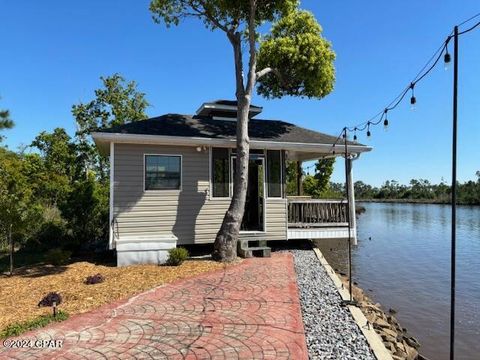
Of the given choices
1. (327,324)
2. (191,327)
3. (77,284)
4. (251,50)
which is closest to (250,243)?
(77,284)

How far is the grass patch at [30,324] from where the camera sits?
5.09m

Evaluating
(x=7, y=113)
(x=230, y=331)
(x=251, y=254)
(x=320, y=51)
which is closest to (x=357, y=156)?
(x=320, y=51)

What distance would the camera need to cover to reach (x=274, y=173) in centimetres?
1184

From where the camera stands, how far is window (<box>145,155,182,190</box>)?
10.7 metres

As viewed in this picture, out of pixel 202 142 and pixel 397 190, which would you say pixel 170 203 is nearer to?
pixel 202 142

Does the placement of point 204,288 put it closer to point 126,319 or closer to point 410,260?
point 126,319

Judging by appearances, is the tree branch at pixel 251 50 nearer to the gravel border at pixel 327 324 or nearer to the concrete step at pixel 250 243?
the concrete step at pixel 250 243

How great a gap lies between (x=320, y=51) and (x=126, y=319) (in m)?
11.1

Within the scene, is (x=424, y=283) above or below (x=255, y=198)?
below

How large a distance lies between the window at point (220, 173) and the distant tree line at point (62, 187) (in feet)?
14.8

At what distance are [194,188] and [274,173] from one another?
8.42ft

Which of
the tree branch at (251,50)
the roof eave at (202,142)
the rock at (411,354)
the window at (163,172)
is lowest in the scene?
the rock at (411,354)

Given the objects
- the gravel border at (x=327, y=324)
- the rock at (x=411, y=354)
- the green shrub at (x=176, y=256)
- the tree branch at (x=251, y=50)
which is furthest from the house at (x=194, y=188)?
the rock at (x=411, y=354)

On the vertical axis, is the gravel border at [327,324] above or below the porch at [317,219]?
below
